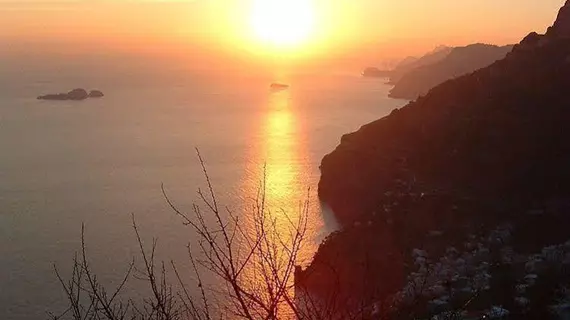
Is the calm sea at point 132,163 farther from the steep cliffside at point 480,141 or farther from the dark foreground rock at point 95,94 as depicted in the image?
the steep cliffside at point 480,141

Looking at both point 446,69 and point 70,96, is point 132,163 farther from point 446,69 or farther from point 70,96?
point 446,69

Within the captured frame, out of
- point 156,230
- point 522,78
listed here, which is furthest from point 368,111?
point 156,230

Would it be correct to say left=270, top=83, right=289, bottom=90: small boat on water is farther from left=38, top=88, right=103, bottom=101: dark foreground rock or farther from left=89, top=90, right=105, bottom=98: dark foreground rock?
left=38, top=88, right=103, bottom=101: dark foreground rock

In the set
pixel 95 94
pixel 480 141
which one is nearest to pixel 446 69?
pixel 95 94

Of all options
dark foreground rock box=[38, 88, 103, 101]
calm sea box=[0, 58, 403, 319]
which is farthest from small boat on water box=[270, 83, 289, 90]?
dark foreground rock box=[38, 88, 103, 101]

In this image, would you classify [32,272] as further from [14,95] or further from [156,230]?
[14,95]

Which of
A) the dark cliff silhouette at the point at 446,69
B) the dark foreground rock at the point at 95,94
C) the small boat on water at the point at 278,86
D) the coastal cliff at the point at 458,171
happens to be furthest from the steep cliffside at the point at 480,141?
the small boat on water at the point at 278,86
